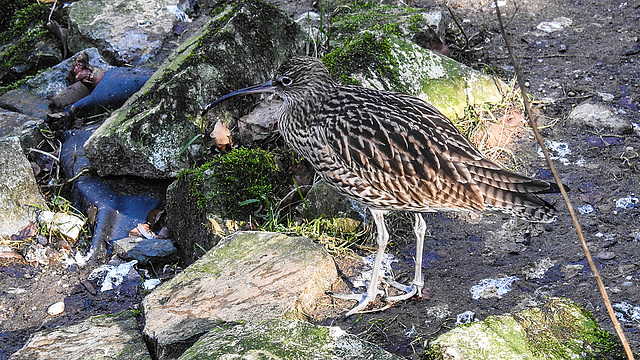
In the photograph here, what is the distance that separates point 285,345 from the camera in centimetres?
330

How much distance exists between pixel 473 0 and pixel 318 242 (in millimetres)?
4704

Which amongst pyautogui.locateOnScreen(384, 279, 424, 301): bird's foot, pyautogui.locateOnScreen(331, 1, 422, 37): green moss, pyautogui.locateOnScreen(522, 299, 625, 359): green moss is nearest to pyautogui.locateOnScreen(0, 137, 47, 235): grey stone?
pyautogui.locateOnScreen(331, 1, 422, 37): green moss

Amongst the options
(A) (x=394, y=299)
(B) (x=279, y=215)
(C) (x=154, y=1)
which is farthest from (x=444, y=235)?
(C) (x=154, y=1)

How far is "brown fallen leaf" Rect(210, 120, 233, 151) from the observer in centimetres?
625

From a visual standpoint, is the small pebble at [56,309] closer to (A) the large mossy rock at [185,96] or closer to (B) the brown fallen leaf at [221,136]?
(A) the large mossy rock at [185,96]

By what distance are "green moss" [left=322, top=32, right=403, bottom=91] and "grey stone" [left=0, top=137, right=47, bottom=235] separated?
9.88 feet

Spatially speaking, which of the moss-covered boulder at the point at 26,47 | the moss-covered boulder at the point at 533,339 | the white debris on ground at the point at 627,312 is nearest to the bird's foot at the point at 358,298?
the moss-covered boulder at the point at 533,339

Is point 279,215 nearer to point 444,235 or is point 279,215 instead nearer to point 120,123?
point 444,235

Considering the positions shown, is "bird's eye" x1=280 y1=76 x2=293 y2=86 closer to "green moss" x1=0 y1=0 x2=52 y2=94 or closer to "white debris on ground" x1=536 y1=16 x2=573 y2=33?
"white debris on ground" x1=536 y1=16 x2=573 y2=33

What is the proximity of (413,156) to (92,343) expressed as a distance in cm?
241

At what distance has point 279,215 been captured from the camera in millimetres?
5688

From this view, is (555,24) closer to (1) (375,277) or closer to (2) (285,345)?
(1) (375,277)

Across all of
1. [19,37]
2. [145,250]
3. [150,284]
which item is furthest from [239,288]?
[19,37]

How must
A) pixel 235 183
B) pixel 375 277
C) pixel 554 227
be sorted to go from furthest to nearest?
pixel 235 183 < pixel 554 227 < pixel 375 277
